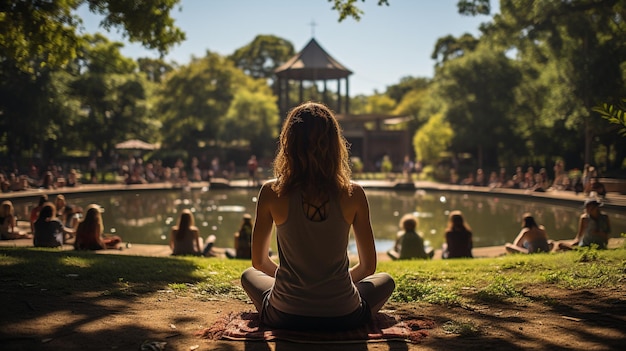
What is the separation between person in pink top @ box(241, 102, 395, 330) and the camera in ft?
10.3

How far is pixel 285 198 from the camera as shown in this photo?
125 inches

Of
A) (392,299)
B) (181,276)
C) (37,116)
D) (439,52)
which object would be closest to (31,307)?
(181,276)

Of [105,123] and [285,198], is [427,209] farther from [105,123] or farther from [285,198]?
[105,123]

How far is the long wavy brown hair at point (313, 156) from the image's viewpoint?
125 inches

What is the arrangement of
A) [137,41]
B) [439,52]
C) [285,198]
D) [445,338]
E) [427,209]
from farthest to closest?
[439,52]
[427,209]
[137,41]
[445,338]
[285,198]

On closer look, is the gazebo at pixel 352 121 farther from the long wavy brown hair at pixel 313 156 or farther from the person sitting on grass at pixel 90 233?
the long wavy brown hair at pixel 313 156

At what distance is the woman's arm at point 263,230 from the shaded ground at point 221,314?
55 centimetres

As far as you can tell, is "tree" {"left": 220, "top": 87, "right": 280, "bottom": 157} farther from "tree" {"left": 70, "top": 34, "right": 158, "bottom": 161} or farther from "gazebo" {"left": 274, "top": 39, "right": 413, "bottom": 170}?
"tree" {"left": 70, "top": 34, "right": 158, "bottom": 161}

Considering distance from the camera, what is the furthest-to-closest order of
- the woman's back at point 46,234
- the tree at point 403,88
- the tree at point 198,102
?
the tree at point 403,88
the tree at point 198,102
the woman's back at point 46,234

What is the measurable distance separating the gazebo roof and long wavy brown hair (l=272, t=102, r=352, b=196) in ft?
112

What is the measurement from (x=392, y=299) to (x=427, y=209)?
47.9 ft

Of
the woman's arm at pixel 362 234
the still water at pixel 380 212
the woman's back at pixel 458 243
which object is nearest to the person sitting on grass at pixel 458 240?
the woman's back at pixel 458 243

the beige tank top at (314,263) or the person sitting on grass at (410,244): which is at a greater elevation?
the beige tank top at (314,263)

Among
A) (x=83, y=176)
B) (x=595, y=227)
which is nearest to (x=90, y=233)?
(x=595, y=227)
